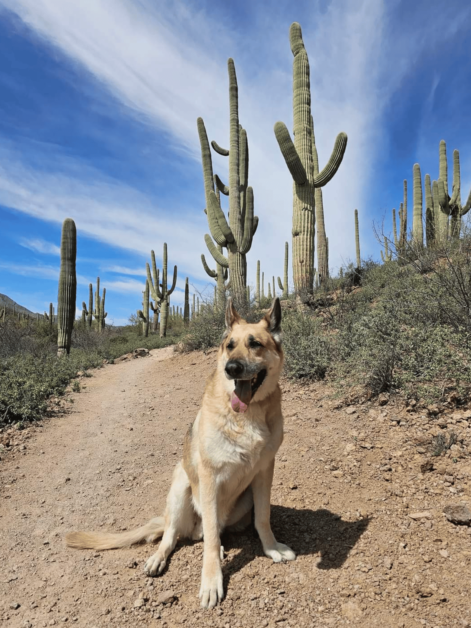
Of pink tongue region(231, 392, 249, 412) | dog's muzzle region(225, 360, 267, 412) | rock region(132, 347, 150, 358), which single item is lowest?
pink tongue region(231, 392, 249, 412)

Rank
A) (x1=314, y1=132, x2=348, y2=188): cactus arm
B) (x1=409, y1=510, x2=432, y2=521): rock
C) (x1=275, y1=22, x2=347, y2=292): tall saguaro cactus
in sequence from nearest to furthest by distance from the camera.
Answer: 1. (x1=409, y1=510, x2=432, y2=521): rock
2. (x1=314, y1=132, x2=348, y2=188): cactus arm
3. (x1=275, y1=22, x2=347, y2=292): tall saguaro cactus

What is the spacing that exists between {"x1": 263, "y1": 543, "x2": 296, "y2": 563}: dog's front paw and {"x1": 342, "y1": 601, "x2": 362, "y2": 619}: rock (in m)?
0.48

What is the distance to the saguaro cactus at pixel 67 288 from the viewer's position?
12.9 metres

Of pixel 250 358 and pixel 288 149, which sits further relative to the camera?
pixel 288 149

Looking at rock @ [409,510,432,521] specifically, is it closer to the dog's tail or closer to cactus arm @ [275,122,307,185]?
the dog's tail

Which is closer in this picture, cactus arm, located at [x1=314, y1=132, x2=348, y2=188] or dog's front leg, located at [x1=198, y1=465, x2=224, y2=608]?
dog's front leg, located at [x1=198, y1=465, x2=224, y2=608]

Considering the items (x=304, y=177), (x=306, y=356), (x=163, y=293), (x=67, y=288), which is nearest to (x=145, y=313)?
(x=163, y=293)

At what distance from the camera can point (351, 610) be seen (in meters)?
2.12

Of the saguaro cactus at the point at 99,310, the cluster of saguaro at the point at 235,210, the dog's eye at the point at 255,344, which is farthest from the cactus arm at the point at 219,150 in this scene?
the saguaro cactus at the point at 99,310

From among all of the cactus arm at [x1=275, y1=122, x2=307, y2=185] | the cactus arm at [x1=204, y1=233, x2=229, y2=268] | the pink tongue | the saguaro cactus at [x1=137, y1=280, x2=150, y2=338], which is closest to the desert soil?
the pink tongue

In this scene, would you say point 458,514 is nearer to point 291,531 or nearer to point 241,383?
point 291,531

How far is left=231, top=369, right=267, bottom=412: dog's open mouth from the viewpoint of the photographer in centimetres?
239

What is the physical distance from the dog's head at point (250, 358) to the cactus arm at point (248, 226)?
982cm

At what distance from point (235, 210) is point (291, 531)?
35.8 feet
